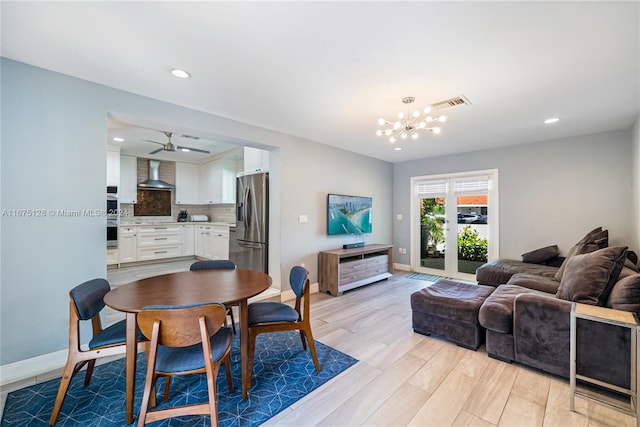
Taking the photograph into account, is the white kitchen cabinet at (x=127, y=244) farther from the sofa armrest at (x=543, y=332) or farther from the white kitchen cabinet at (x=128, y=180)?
the sofa armrest at (x=543, y=332)

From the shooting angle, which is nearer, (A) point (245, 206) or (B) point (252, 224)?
(B) point (252, 224)

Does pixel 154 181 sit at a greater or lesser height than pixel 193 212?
greater

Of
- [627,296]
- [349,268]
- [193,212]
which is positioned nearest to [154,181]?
[193,212]

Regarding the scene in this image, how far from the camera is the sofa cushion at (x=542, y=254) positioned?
3.98m

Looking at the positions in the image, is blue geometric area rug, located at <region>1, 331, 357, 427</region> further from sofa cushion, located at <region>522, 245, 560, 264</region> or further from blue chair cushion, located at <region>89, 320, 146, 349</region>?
sofa cushion, located at <region>522, 245, 560, 264</region>

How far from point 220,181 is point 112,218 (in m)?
2.25

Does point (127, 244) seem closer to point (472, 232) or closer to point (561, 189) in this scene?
point (472, 232)

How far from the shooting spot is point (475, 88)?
250 centimetres

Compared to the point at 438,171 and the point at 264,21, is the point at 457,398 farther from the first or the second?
the point at 438,171

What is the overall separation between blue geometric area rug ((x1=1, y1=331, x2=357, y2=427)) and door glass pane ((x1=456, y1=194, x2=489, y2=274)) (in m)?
3.83

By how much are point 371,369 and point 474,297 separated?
137 centimetres

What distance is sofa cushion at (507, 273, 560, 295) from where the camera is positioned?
9.01 feet

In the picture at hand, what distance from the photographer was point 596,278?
1961 millimetres

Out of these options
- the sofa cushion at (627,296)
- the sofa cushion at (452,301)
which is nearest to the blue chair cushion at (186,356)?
the sofa cushion at (452,301)
